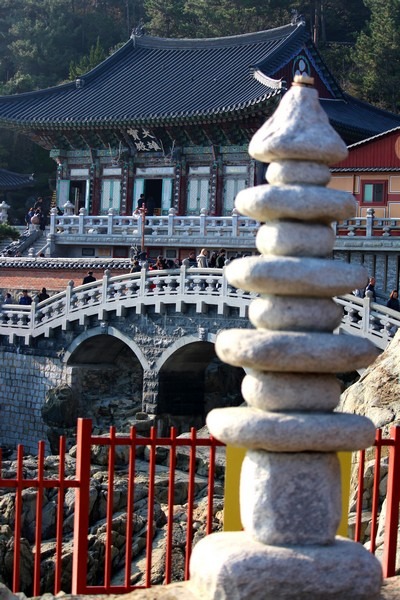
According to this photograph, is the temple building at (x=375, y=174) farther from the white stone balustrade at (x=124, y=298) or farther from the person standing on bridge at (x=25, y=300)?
the person standing on bridge at (x=25, y=300)

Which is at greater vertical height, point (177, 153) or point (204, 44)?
point (204, 44)

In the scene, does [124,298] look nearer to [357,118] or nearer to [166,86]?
[166,86]

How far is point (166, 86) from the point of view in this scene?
38.3m

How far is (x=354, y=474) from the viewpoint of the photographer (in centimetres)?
1307

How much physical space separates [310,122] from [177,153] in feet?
96.7

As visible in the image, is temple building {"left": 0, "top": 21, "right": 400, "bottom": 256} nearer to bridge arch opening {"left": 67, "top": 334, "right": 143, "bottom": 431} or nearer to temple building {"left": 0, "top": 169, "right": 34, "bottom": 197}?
bridge arch opening {"left": 67, "top": 334, "right": 143, "bottom": 431}

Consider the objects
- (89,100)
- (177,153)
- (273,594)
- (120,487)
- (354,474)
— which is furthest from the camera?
(89,100)

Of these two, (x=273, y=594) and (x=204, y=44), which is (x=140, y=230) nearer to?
(x=204, y=44)

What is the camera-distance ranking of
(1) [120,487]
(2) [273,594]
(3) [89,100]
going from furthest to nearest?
(3) [89,100]
(1) [120,487]
(2) [273,594]

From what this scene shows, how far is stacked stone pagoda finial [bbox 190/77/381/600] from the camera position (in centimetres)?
666

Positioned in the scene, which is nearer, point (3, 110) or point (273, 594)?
point (273, 594)

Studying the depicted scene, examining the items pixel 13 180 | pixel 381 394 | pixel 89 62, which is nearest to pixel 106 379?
pixel 381 394

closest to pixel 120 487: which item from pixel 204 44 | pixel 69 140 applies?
pixel 69 140

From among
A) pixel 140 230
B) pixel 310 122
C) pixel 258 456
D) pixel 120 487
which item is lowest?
pixel 120 487
